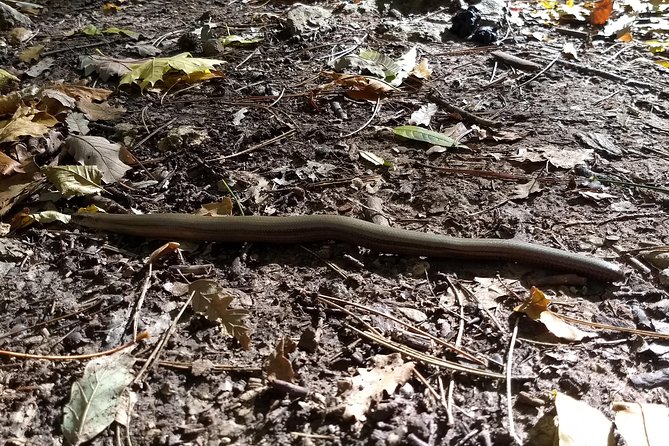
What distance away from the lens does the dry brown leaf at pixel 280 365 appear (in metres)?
2.09

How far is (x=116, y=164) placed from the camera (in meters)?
3.29

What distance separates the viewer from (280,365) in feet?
6.93

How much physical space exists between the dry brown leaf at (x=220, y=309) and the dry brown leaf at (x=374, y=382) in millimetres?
498

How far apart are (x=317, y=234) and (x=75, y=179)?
4.89 ft

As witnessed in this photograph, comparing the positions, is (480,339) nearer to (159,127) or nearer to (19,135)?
(159,127)

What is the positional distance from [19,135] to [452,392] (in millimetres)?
2929

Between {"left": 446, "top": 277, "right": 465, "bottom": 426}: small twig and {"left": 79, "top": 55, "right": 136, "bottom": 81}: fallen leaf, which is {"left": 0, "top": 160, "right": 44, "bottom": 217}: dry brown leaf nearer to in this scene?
{"left": 79, "top": 55, "right": 136, "bottom": 81}: fallen leaf

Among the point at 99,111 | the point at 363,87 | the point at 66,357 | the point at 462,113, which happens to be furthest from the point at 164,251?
the point at 462,113

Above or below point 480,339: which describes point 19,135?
above

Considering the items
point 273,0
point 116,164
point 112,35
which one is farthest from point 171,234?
point 273,0

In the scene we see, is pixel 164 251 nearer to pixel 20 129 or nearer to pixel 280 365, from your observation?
pixel 280 365

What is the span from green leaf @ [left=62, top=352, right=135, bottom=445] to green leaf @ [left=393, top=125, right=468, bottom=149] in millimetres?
2209

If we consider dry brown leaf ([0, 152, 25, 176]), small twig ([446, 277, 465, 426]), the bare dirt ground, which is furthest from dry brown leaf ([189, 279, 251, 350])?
dry brown leaf ([0, 152, 25, 176])

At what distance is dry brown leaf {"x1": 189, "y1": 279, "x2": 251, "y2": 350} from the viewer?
229cm
